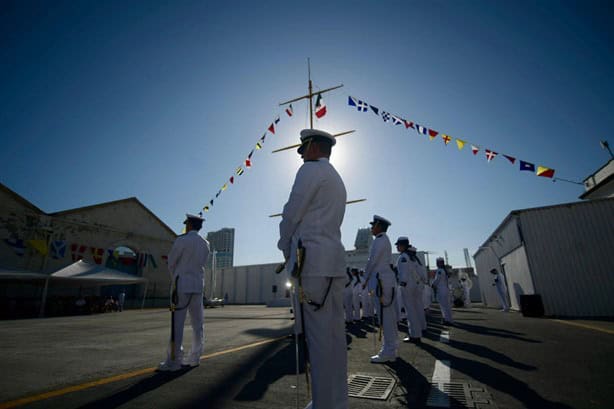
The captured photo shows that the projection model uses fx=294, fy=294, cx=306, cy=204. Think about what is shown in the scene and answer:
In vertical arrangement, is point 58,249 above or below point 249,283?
above

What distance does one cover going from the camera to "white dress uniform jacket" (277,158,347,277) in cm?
218

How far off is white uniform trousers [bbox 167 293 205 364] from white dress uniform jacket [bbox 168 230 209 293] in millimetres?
141

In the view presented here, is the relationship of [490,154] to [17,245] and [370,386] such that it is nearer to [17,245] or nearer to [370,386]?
[370,386]

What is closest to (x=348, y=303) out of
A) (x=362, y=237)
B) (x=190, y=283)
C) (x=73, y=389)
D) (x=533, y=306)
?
(x=533, y=306)

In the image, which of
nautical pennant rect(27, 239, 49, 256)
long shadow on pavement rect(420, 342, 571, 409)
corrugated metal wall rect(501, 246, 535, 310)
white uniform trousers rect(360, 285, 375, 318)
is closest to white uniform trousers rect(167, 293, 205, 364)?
long shadow on pavement rect(420, 342, 571, 409)

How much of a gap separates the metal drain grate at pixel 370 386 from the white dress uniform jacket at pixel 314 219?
1.42 m

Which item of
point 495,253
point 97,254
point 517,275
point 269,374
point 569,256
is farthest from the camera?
point 97,254

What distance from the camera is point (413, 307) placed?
642 cm

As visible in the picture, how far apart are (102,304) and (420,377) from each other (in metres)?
25.1

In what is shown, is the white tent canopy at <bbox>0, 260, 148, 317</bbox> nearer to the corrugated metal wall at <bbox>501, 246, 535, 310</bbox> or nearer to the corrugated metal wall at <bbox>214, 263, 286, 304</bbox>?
the corrugated metal wall at <bbox>214, 263, 286, 304</bbox>

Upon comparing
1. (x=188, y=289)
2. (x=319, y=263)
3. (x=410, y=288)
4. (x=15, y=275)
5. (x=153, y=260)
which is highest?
(x=153, y=260)

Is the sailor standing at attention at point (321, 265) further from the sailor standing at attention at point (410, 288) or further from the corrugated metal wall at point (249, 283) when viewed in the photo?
the corrugated metal wall at point (249, 283)

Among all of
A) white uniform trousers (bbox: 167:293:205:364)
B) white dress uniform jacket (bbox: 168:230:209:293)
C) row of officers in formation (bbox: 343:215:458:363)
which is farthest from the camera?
row of officers in formation (bbox: 343:215:458:363)

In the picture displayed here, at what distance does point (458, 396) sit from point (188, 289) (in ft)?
11.5
